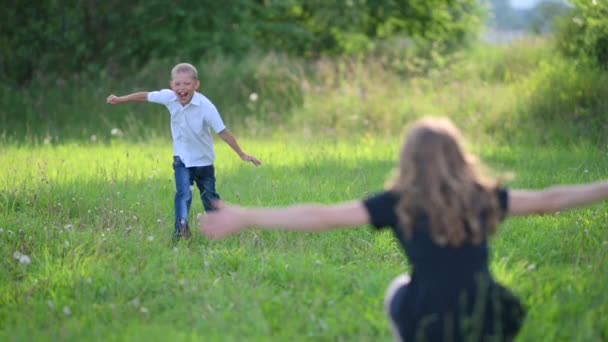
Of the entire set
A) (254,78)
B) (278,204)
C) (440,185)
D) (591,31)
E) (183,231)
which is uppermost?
(440,185)

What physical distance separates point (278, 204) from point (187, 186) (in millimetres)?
1109

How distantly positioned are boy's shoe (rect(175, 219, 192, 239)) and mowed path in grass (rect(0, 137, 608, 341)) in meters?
0.10

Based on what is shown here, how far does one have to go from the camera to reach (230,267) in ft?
18.0

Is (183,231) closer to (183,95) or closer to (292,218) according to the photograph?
(183,95)

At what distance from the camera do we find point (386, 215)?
339cm

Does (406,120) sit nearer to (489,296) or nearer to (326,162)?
(326,162)

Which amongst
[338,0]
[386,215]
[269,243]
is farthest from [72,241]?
[338,0]

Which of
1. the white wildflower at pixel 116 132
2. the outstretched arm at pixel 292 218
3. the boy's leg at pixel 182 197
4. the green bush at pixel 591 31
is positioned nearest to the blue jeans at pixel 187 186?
the boy's leg at pixel 182 197

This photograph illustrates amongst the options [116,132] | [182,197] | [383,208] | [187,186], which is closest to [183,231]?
[182,197]

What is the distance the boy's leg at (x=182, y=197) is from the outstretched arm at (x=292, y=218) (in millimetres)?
2845

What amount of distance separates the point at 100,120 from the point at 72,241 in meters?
8.17

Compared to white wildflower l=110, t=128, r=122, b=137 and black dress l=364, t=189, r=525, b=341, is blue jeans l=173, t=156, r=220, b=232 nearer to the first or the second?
black dress l=364, t=189, r=525, b=341

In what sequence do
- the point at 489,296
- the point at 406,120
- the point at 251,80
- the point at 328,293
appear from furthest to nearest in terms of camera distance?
1. the point at 251,80
2. the point at 406,120
3. the point at 328,293
4. the point at 489,296

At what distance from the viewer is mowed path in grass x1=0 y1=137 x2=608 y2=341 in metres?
4.35
